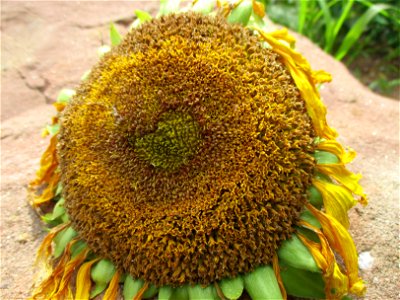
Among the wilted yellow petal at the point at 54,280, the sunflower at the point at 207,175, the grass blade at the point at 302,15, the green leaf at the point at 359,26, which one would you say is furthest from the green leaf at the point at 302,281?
the grass blade at the point at 302,15

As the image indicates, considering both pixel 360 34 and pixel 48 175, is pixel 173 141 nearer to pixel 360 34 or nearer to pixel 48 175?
pixel 48 175

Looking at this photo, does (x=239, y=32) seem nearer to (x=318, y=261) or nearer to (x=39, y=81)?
(x=318, y=261)

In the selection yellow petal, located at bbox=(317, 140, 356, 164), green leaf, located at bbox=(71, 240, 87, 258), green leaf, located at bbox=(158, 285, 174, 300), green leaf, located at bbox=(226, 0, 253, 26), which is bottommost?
green leaf, located at bbox=(71, 240, 87, 258)

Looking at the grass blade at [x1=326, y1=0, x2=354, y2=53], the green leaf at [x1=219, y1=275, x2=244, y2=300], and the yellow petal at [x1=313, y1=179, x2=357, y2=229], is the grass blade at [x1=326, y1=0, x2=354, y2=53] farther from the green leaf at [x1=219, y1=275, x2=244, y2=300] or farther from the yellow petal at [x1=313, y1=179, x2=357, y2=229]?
Result: the green leaf at [x1=219, y1=275, x2=244, y2=300]

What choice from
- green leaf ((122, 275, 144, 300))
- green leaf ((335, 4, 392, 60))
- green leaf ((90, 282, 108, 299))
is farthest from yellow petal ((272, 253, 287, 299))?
green leaf ((335, 4, 392, 60))

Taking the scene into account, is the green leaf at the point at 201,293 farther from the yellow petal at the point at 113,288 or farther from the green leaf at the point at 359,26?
the green leaf at the point at 359,26
